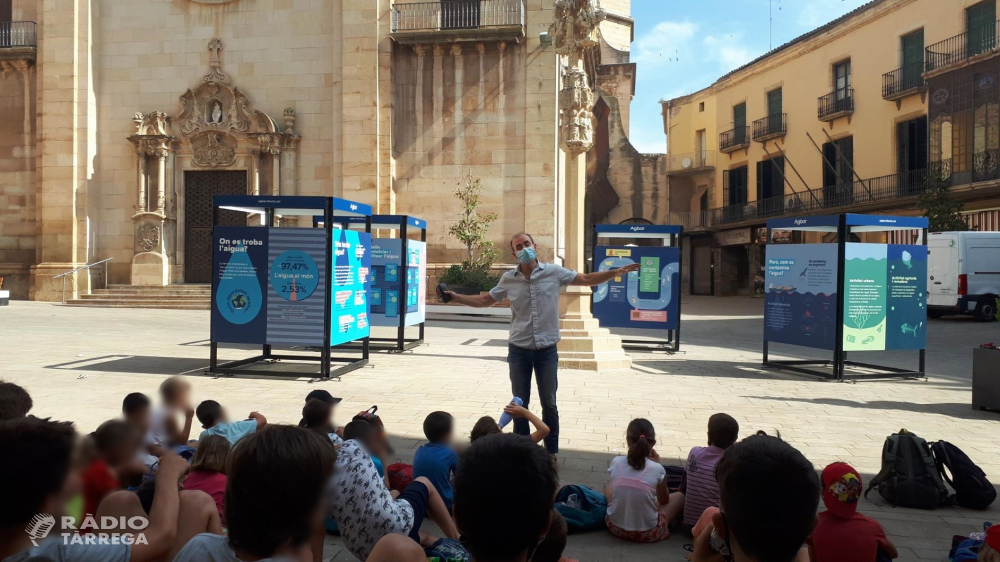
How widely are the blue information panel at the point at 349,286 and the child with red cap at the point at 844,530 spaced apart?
7147 mm

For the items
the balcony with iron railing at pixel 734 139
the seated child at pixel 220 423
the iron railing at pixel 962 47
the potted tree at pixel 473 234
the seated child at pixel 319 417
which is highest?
the iron railing at pixel 962 47

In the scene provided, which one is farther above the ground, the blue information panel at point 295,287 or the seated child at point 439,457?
the blue information panel at point 295,287

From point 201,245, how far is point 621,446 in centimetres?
2031

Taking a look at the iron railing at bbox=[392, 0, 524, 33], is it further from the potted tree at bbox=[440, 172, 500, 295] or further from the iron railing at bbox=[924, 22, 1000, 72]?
the iron railing at bbox=[924, 22, 1000, 72]

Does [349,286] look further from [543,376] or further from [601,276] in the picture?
[601,276]

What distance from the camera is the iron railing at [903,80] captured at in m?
28.8

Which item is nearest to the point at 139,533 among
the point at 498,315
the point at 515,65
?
the point at 498,315

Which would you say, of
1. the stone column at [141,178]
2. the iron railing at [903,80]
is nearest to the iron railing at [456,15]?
the stone column at [141,178]

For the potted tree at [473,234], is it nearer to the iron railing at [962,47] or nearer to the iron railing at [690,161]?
the iron railing at [962,47]

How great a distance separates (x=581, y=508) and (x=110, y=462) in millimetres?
2804

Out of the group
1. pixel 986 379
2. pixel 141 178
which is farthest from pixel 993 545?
pixel 141 178

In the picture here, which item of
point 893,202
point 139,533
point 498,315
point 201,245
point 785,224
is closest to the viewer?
point 139,533

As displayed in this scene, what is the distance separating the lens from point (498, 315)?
20.3 m

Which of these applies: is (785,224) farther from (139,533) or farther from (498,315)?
(498,315)
